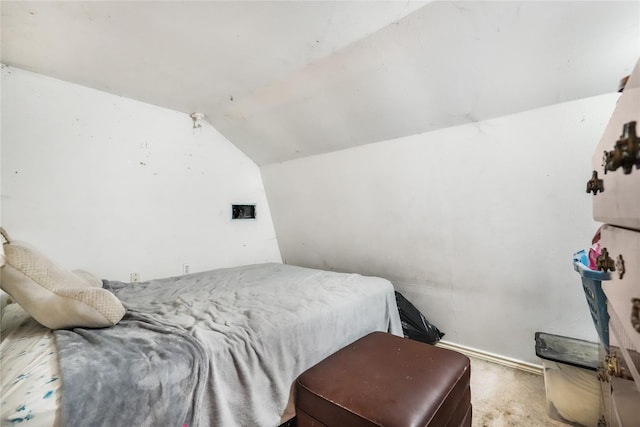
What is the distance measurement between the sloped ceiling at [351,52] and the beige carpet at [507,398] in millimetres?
1697

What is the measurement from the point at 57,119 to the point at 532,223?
3278mm

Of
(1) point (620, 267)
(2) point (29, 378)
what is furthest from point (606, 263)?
(2) point (29, 378)

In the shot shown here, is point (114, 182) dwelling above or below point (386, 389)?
above

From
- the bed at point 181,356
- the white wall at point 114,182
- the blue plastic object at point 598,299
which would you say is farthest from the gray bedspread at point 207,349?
the blue plastic object at point 598,299

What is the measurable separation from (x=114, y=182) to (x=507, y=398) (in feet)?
10.3

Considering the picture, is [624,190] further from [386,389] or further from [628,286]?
[386,389]

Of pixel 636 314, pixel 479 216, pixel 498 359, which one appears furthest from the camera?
pixel 498 359

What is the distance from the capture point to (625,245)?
0.60 m

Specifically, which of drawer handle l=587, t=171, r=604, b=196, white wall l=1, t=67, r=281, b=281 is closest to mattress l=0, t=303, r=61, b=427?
Answer: white wall l=1, t=67, r=281, b=281

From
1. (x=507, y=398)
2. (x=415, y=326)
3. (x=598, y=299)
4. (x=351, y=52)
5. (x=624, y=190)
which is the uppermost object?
(x=351, y=52)

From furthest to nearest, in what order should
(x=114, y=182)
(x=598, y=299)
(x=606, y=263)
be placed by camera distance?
1. (x=114, y=182)
2. (x=598, y=299)
3. (x=606, y=263)

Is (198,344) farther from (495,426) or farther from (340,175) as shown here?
(340,175)

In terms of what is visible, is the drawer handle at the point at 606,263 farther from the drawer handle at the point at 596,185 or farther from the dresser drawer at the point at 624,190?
the drawer handle at the point at 596,185

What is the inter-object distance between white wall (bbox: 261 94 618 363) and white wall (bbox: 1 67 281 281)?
891mm
